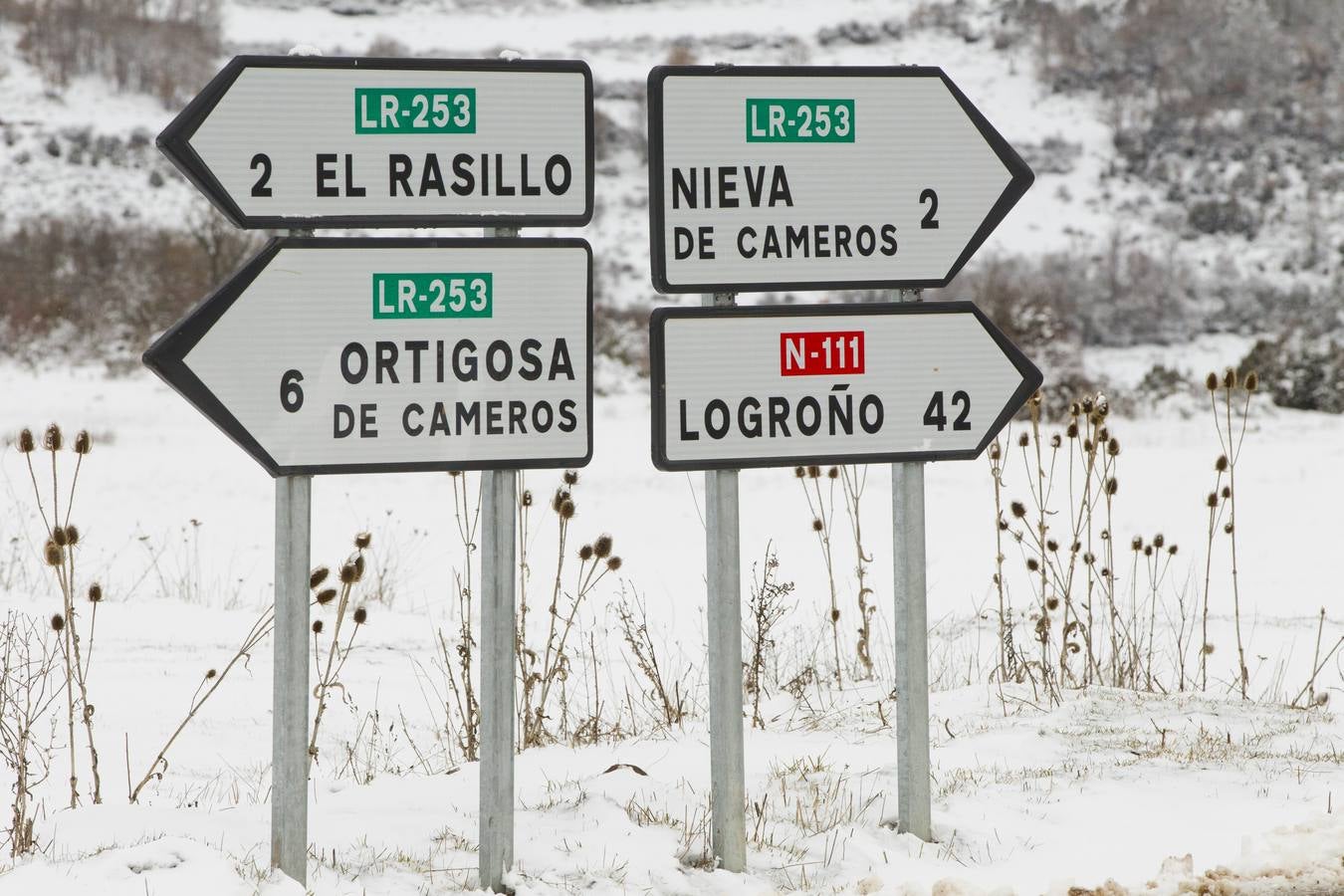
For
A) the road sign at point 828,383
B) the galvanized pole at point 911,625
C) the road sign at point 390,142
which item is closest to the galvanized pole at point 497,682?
the road sign at point 828,383

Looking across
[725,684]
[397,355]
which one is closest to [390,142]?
[397,355]

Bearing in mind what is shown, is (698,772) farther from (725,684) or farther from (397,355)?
(397,355)

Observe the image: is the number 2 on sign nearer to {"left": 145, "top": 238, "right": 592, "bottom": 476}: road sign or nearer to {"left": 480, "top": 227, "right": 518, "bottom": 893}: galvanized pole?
{"left": 145, "top": 238, "right": 592, "bottom": 476}: road sign

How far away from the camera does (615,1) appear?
6469 centimetres

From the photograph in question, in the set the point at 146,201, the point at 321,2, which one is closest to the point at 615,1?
the point at 321,2

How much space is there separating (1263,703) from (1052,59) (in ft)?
170

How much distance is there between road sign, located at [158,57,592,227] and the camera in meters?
2.62

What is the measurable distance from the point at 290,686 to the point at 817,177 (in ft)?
5.60

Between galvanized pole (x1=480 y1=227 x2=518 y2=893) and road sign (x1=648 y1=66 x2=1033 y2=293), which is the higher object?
road sign (x1=648 y1=66 x2=1033 y2=293)

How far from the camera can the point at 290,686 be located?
8.68 ft

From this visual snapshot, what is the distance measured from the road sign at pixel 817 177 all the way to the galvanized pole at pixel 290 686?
3.24 ft

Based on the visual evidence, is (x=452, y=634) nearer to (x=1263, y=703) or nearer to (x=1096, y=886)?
(x=1263, y=703)

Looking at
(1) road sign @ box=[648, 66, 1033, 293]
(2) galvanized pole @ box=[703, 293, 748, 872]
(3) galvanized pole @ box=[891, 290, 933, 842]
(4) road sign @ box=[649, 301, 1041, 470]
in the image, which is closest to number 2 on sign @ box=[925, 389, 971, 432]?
(4) road sign @ box=[649, 301, 1041, 470]

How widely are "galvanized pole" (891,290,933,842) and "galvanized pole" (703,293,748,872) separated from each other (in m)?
0.43
